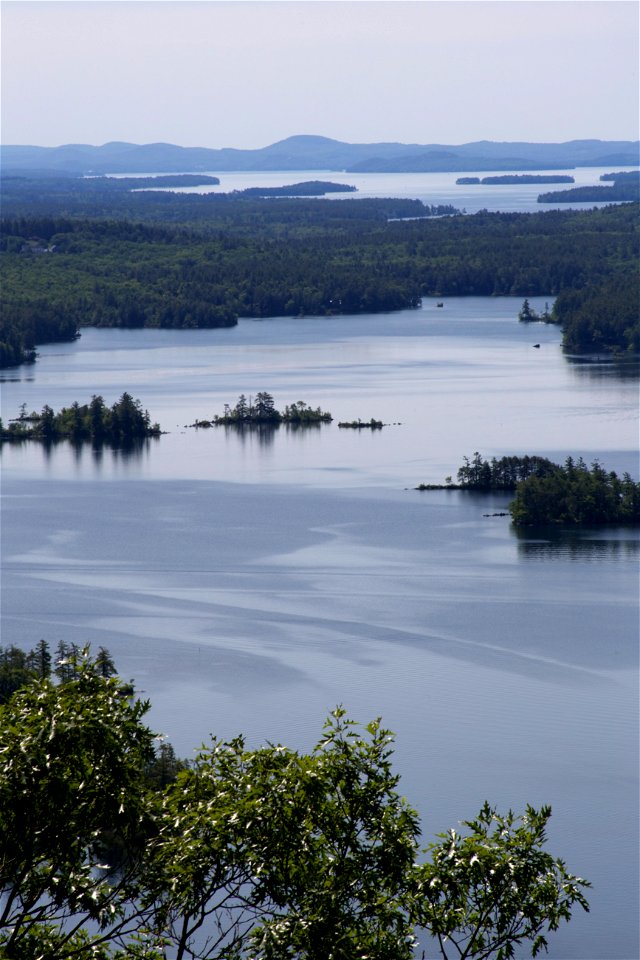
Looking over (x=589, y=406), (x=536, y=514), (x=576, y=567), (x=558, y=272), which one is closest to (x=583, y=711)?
(x=576, y=567)

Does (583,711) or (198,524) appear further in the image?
(198,524)

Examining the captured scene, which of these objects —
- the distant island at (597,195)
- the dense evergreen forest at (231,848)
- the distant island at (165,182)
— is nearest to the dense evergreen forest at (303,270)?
the distant island at (597,195)

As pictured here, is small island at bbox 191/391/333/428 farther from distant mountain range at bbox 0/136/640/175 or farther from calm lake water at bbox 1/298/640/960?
distant mountain range at bbox 0/136/640/175

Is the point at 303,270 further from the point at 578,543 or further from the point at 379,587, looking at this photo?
the point at 379,587

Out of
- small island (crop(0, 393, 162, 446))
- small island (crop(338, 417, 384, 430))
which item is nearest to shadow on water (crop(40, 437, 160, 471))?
small island (crop(0, 393, 162, 446))

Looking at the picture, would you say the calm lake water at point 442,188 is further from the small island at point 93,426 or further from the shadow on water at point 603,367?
the small island at point 93,426

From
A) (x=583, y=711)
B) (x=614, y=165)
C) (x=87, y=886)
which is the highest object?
(x=614, y=165)

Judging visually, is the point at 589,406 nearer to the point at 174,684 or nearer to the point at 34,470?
the point at 34,470
